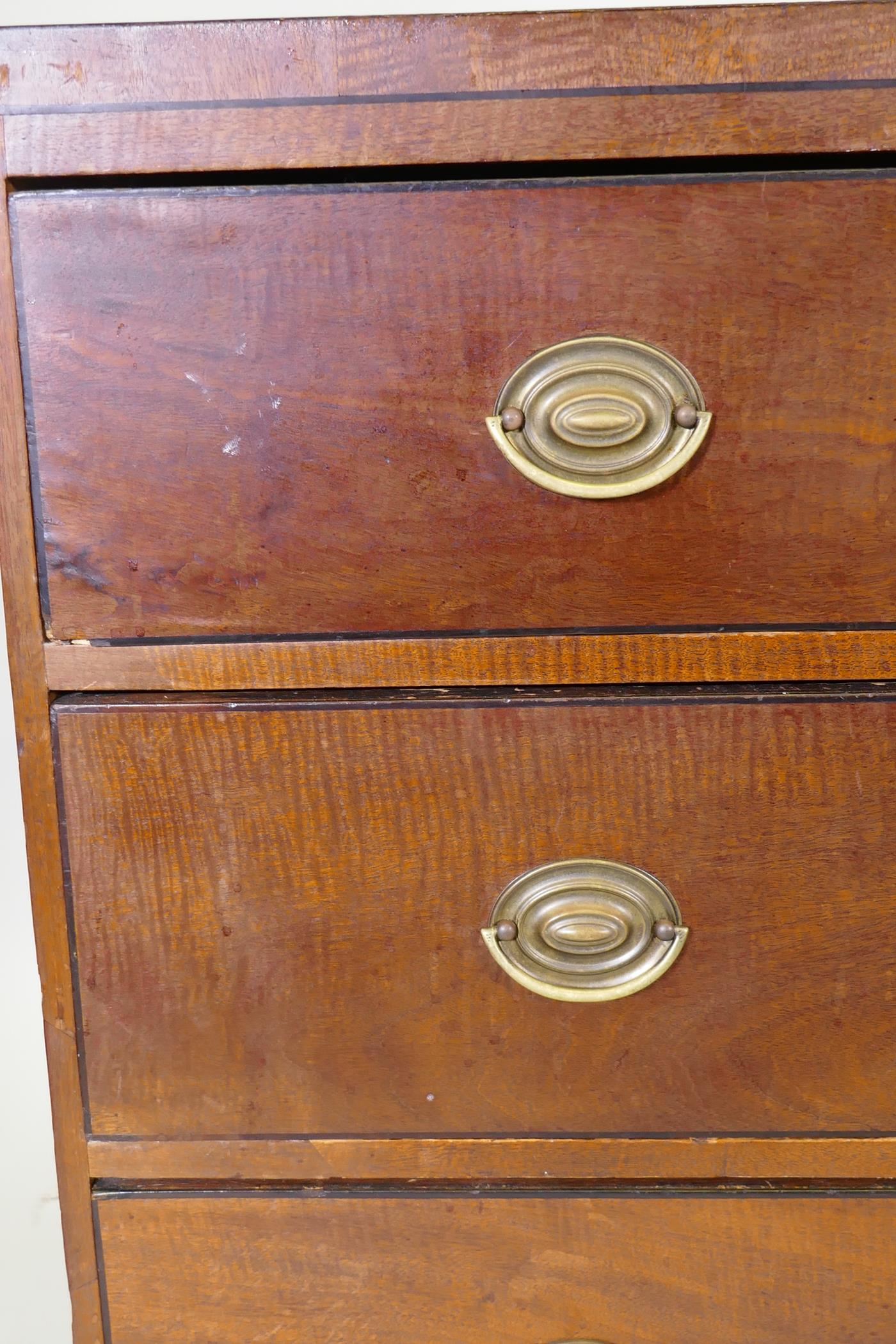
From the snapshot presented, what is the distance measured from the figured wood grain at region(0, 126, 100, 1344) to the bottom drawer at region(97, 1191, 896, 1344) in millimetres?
17

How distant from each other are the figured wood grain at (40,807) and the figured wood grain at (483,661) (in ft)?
0.06

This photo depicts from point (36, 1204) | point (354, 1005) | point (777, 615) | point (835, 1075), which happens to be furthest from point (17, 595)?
point (36, 1204)

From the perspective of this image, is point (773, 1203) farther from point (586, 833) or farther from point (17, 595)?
point (17, 595)

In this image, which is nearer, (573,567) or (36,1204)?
(573,567)

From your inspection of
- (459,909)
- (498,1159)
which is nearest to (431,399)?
(459,909)

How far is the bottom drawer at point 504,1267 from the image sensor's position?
1.93 ft

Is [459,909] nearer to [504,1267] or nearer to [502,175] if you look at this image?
[504,1267]

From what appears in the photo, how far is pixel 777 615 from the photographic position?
533 mm

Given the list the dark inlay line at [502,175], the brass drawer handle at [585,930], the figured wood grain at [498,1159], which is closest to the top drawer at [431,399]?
the dark inlay line at [502,175]

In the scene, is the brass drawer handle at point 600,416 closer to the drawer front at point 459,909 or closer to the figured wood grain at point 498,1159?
the drawer front at point 459,909

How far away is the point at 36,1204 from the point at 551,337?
0.86 meters

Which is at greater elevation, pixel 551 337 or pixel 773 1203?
pixel 551 337

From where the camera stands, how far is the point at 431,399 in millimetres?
515

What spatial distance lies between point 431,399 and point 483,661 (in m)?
0.13
